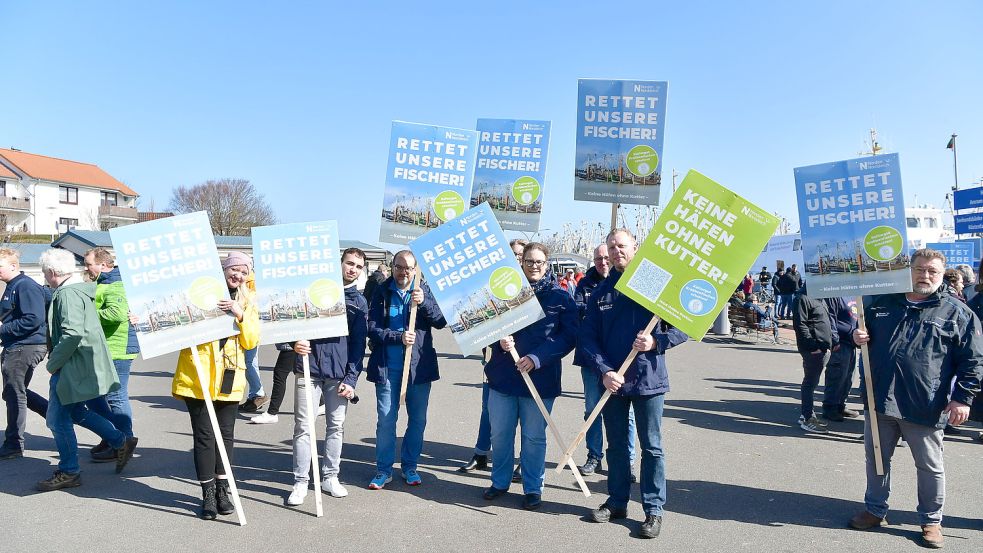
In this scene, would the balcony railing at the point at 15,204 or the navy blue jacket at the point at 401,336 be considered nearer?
the navy blue jacket at the point at 401,336

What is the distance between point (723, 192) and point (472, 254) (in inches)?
73.3

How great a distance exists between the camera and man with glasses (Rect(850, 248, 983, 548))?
14.6 ft

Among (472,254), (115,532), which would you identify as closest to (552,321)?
(472,254)

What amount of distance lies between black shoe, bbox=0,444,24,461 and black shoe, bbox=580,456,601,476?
5.27m

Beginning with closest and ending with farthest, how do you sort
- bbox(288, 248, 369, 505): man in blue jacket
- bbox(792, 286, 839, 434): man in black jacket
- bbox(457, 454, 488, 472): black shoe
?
bbox(288, 248, 369, 505): man in blue jacket
bbox(457, 454, 488, 472): black shoe
bbox(792, 286, 839, 434): man in black jacket

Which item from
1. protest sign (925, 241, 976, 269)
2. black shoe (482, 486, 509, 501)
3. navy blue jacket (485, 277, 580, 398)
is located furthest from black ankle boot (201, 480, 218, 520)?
protest sign (925, 241, 976, 269)

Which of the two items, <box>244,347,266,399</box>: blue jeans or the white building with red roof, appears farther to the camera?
the white building with red roof

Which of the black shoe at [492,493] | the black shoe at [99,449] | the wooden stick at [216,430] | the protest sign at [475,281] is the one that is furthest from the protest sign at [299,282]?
the black shoe at [99,449]

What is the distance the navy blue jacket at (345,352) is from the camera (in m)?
5.27

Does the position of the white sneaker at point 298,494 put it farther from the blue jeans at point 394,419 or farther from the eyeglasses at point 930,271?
the eyeglasses at point 930,271

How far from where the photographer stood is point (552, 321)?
5219 millimetres

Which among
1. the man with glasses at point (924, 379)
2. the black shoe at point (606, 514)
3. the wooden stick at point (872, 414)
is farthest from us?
the black shoe at point (606, 514)

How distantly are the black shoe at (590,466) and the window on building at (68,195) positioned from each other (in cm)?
7155

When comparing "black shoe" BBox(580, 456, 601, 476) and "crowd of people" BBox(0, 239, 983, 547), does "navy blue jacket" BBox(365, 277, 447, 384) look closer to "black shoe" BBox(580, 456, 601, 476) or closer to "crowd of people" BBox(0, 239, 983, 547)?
"crowd of people" BBox(0, 239, 983, 547)
